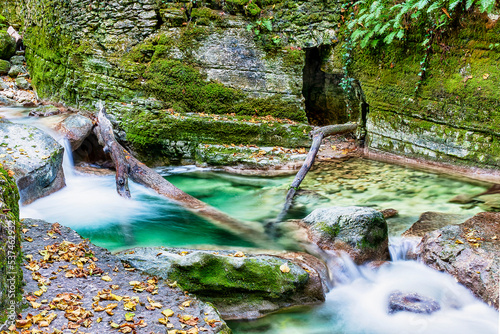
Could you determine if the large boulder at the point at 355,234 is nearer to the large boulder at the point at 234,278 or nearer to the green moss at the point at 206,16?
the large boulder at the point at 234,278

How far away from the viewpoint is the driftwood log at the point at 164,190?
21.1ft

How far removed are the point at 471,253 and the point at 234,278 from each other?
3136 millimetres

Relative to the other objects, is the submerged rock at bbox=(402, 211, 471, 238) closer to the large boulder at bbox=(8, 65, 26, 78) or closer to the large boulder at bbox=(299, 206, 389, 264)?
the large boulder at bbox=(299, 206, 389, 264)

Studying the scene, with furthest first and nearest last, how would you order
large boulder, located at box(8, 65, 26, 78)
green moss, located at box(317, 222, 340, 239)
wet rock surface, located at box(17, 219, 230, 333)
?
large boulder, located at box(8, 65, 26, 78), green moss, located at box(317, 222, 340, 239), wet rock surface, located at box(17, 219, 230, 333)

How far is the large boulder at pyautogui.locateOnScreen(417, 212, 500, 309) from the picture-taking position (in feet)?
15.7

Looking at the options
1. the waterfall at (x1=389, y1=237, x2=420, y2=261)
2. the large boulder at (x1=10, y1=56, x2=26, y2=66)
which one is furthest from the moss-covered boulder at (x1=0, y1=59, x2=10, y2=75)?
the waterfall at (x1=389, y1=237, x2=420, y2=261)

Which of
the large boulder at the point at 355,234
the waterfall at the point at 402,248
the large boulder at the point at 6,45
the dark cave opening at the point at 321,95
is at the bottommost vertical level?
the waterfall at the point at 402,248

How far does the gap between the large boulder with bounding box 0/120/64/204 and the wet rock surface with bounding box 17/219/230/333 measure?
232cm

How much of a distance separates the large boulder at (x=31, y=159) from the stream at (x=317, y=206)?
0.82ft

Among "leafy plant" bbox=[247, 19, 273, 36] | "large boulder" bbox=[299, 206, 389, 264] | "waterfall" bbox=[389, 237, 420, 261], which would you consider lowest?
"waterfall" bbox=[389, 237, 420, 261]

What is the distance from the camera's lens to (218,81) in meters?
10.7

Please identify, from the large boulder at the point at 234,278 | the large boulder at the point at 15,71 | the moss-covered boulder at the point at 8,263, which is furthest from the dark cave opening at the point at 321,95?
the large boulder at the point at 15,71

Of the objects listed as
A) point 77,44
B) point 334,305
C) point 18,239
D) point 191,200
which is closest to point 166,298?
point 18,239

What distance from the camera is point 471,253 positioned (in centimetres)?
509
